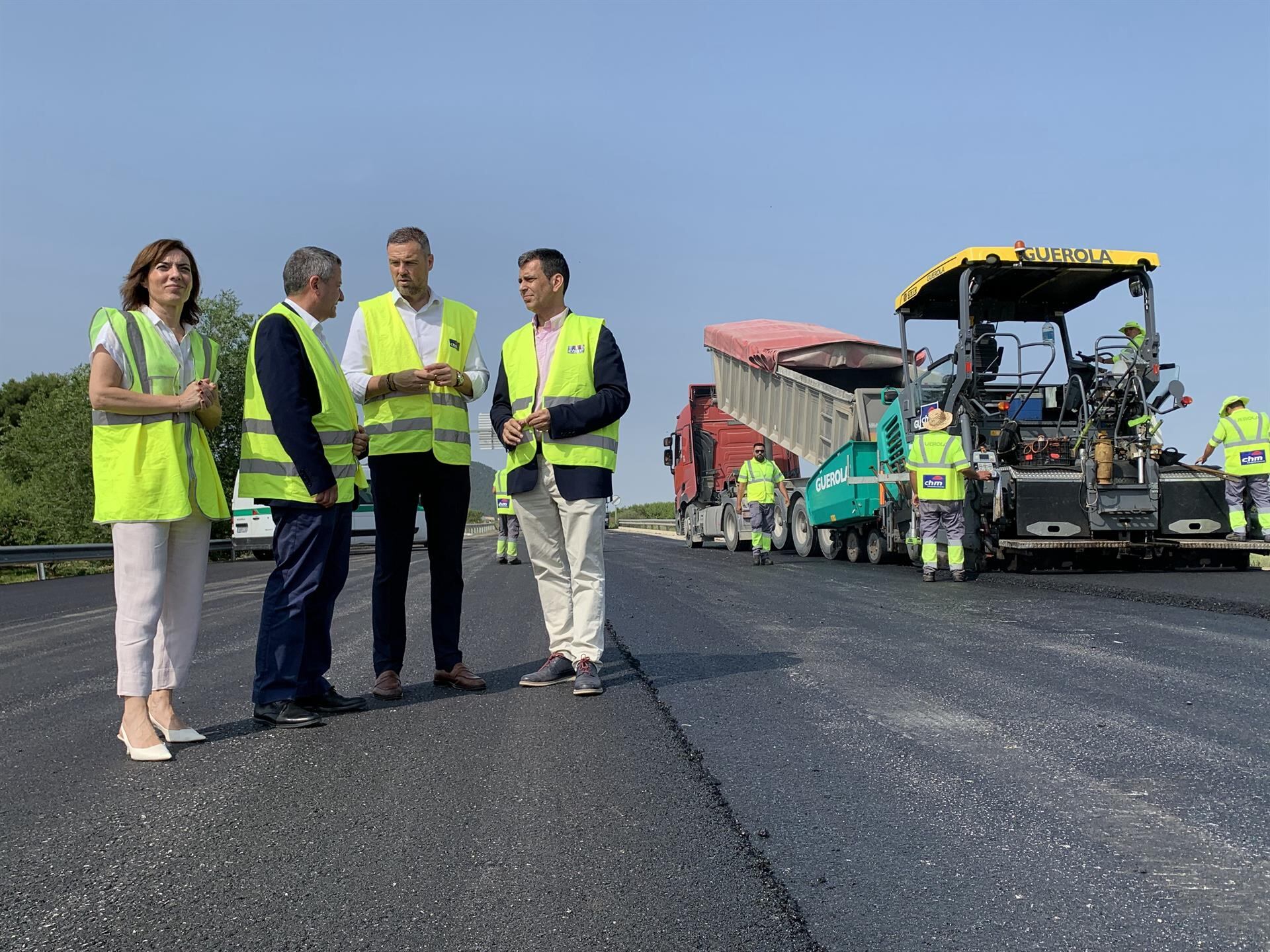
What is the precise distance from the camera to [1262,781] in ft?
9.63

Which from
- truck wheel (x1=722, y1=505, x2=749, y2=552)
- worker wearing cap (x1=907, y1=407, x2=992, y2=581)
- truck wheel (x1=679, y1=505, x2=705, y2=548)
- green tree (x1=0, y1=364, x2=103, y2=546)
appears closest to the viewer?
worker wearing cap (x1=907, y1=407, x2=992, y2=581)

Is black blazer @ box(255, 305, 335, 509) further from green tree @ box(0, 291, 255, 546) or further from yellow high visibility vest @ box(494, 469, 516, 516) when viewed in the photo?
green tree @ box(0, 291, 255, 546)


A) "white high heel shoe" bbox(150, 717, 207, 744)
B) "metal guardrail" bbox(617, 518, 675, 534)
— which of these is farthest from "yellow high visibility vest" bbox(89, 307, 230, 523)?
"metal guardrail" bbox(617, 518, 675, 534)

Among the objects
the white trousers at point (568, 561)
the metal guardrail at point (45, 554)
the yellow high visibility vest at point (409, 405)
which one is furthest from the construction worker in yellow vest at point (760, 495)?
the yellow high visibility vest at point (409, 405)

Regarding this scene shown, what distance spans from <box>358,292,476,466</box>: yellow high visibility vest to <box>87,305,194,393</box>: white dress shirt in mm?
790

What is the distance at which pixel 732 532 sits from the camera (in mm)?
18969

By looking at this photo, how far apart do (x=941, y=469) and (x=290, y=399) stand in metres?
7.81

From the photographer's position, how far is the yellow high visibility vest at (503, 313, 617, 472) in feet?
15.0

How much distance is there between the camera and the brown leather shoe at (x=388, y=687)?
14.5ft

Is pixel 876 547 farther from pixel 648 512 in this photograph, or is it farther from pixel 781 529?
pixel 648 512

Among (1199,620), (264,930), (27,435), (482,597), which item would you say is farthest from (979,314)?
(27,435)

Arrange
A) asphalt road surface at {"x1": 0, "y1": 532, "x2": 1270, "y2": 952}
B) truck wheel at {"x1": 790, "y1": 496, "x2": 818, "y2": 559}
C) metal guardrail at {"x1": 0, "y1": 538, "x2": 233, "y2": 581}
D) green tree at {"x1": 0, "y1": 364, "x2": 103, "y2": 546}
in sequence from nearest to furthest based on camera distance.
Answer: asphalt road surface at {"x1": 0, "y1": 532, "x2": 1270, "y2": 952} < metal guardrail at {"x1": 0, "y1": 538, "x2": 233, "y2": 581} < truck wheel at {"x1": 790, "y1": 496, "x2": 818, "y2": 559} < green tree at {"x1": 0, "y1": 364, "x2": 103, "y2": 546}

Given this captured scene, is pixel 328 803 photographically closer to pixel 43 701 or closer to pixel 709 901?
pixel 709 901

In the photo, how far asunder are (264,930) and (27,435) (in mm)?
41671
